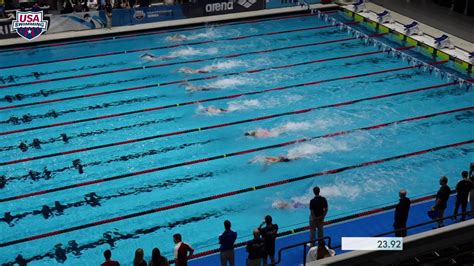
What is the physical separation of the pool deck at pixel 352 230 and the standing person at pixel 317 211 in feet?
1.48

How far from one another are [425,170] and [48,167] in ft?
23.6

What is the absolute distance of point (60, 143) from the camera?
40.4ft

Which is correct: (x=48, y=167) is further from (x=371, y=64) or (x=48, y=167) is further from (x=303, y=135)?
(x=371, y=64)

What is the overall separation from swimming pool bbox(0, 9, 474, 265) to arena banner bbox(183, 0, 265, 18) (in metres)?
1.95

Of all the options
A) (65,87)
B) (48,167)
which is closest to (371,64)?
(65,87)

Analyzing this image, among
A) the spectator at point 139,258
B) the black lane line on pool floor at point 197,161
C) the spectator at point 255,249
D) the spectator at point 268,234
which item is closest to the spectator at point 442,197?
the spectator at point 268,234

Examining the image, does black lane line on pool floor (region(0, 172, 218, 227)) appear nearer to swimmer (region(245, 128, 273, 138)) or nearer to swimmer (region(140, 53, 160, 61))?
swimmer (region(245, 128, 273, 138))

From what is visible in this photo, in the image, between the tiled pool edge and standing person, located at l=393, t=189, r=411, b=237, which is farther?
the tiled pool edge

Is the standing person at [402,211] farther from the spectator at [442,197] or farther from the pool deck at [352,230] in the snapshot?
the pool deck at [352,230]

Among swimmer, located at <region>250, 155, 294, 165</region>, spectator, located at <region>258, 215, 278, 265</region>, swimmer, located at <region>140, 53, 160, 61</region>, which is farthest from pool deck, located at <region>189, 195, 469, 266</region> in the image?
swimmer, located at <region>140, 53, 160, 61</region>

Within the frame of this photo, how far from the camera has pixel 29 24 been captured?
1811 centimetres

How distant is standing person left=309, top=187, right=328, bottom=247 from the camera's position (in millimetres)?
8367

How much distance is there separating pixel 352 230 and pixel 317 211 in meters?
1.27

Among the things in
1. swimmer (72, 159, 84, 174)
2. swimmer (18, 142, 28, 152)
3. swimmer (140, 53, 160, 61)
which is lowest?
swimmer (72, 159, 84, 174)
